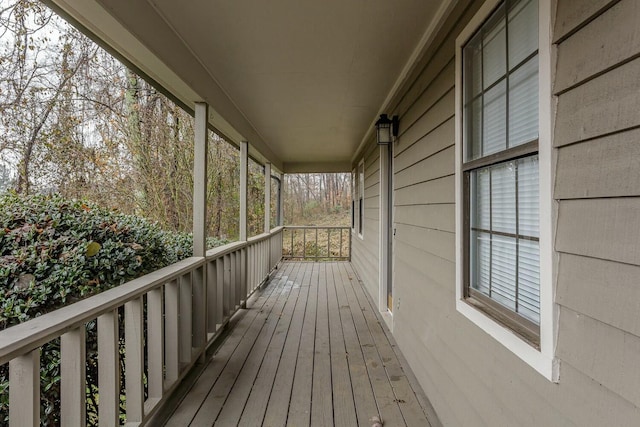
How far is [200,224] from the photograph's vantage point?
2783mm

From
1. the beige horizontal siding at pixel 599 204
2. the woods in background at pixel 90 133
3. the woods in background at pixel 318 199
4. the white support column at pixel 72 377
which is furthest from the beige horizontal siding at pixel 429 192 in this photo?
the woods in background at pixel 318 199

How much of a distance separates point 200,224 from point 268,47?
5.01 feet

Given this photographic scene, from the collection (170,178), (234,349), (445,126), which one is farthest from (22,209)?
(170,178)

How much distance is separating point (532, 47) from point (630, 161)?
0.62m

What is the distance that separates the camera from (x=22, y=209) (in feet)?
6.39

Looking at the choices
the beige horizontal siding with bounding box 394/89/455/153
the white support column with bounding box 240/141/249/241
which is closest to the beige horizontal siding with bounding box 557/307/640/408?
the beige horizontal siding with bounding box 394/89/455/153

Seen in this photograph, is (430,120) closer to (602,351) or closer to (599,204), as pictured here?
(599,204)

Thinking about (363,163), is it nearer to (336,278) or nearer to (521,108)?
(336,278)

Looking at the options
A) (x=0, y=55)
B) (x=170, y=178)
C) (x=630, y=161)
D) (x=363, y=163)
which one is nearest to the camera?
(x=630, y=161)

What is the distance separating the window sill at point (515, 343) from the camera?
101 centimetres

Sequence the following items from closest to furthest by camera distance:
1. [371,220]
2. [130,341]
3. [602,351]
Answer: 1. [602,351]
2. [130,341]
3. [371,220]

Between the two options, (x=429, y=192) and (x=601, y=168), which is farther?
(x=429, y=192)

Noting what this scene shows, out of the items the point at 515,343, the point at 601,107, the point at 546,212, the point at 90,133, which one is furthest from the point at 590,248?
the point at 90,133

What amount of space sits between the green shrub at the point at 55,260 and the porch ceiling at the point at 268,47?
3.58 ft
